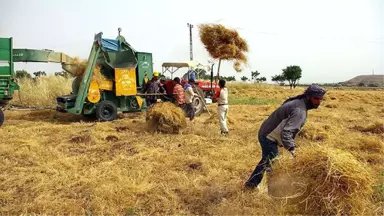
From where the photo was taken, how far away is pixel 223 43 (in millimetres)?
12633

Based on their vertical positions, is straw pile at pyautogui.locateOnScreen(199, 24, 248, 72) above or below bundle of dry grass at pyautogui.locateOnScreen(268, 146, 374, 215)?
above

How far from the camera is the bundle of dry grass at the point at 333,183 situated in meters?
3.10

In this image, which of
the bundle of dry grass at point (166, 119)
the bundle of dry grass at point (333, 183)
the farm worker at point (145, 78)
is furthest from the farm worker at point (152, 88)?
the bundle of dry grass at point (333, 183)

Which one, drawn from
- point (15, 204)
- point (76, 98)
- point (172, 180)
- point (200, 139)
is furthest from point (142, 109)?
point (15, 204)

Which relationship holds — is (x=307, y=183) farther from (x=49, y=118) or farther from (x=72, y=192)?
(x=49, y=118)

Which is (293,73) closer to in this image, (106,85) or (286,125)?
(106,85)

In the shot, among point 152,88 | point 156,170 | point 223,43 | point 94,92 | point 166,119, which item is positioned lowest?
point 156,170

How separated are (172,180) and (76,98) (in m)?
6.42

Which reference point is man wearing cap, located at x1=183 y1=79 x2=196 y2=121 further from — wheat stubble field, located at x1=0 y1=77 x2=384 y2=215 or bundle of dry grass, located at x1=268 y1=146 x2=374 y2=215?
bundle of dry grass, located at x1=268 y1=146 x2=374 y2=215

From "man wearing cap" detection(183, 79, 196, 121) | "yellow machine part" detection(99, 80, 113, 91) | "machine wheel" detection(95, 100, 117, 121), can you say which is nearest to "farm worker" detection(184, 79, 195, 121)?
"man wearing cap" detection(183, 79, 196, 121)

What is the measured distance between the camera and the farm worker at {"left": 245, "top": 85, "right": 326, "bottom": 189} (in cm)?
380

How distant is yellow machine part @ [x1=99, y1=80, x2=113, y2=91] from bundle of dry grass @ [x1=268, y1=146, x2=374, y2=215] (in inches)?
339

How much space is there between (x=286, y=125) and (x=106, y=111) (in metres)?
8.09

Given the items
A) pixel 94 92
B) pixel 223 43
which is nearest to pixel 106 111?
pixel 94 92
